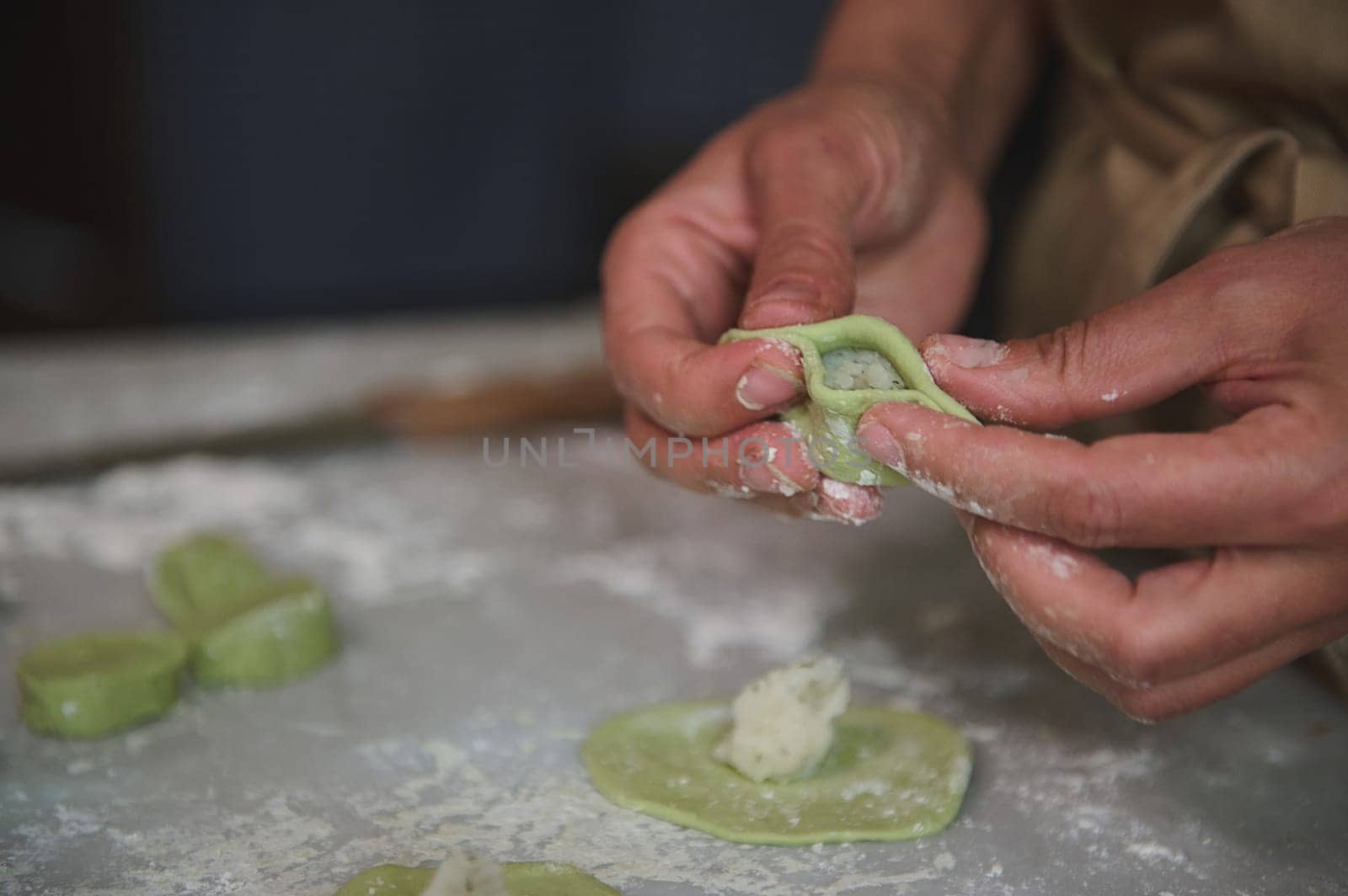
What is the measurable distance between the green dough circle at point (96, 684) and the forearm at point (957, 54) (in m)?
0.85

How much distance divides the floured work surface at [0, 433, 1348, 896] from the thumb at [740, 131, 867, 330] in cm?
38

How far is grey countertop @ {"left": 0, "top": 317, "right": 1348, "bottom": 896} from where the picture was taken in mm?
857

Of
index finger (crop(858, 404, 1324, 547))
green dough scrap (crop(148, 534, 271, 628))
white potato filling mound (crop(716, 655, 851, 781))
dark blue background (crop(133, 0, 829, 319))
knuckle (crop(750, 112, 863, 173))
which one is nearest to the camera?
index finger (crop(858, 404, 1324, 547))

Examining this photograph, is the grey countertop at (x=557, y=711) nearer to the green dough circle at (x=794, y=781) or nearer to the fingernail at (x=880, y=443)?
the green dough circle at (x=794, y=781)

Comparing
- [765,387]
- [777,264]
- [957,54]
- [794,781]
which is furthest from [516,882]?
[957,54]

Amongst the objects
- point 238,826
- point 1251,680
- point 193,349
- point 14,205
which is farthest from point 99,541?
point 14,205

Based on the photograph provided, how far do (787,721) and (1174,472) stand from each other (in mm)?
351

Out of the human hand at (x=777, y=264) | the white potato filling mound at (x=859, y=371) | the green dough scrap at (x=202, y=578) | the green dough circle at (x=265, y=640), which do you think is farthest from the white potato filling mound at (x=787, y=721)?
the green dough scrap at (x=202, y=578)

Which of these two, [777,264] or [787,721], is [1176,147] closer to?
[777,264]

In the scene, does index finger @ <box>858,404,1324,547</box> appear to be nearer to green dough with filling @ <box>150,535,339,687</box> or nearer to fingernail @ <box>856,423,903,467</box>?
fingernail @ <box>856,423,903,467</box>

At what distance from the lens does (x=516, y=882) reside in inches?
31.7

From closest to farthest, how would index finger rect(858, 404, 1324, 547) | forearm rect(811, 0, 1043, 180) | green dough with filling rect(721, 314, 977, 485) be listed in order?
index finger rect(858, 404, 1324, 547) < green dough with filling rect(721, 314, 977, 485) < forearm rect(811, 0, 1043, 180)

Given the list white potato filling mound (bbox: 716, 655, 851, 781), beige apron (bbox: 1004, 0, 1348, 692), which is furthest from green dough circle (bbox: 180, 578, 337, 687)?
beige apron (bbox: 1004, 0, 1348, 692)

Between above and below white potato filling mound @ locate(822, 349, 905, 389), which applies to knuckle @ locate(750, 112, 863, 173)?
above
